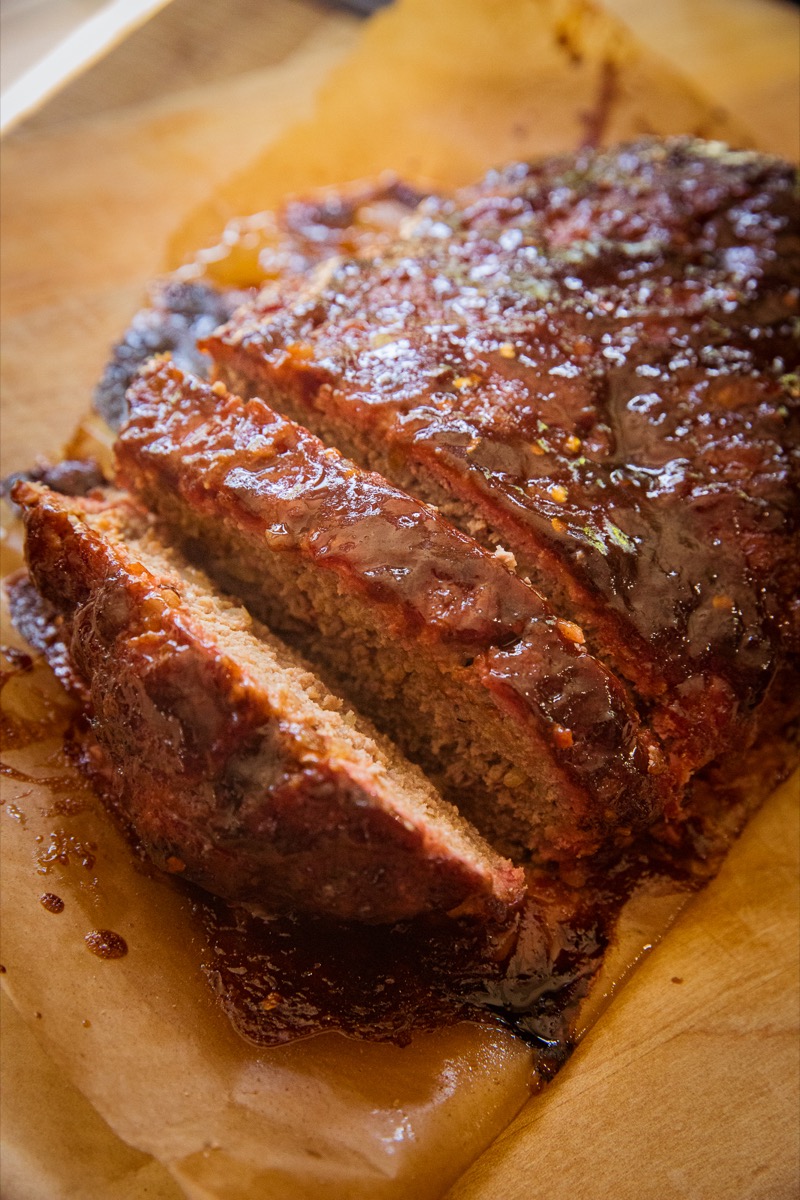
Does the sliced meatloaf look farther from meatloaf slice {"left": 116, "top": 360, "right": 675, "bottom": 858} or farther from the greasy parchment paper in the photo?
the greasy parchment paper

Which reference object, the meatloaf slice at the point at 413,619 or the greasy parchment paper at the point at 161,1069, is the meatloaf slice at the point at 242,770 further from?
the greasy parchment paper at the point at 161,1069

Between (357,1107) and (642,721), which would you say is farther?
(642,721)

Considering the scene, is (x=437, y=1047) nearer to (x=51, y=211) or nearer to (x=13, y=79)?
(x=51, y=211)

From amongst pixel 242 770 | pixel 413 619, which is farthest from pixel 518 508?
pixel 242 770

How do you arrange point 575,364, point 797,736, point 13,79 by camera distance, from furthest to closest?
point 13,79
point 797,736
point 575,364

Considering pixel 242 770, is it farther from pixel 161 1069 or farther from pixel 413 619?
Answer: pixel 161 1069

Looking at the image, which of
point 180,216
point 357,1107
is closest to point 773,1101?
point 357,1107
